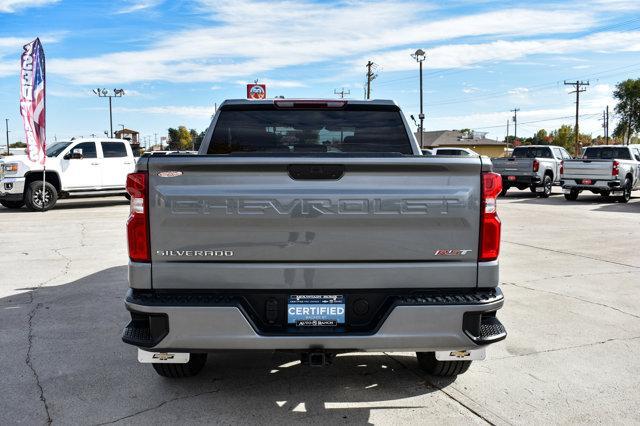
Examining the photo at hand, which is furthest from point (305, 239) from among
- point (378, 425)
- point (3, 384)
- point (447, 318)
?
point (3, 384)

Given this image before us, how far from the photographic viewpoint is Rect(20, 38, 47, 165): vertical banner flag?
53.5 feet

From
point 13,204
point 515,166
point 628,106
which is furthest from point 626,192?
point 628,106

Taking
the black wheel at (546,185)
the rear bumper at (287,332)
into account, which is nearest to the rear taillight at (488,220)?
the rear bumper at (287,332)

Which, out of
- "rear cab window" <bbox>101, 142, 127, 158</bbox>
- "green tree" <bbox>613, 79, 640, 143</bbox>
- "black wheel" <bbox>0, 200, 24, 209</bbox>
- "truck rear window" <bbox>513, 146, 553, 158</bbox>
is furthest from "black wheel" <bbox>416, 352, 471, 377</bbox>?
"green tree" <bbox>613, 79, 640, 143</bbox>

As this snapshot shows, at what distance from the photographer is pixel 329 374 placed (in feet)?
13.8

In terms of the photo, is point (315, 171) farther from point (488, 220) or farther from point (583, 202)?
point (583, 202)

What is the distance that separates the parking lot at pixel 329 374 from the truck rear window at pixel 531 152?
1701 cm

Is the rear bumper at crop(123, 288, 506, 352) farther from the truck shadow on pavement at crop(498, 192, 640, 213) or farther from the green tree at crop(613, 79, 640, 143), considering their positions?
the green tree at crop(613, 79, 640, 143)

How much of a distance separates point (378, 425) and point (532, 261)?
6297 millimetres

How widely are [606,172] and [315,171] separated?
19.1 meters

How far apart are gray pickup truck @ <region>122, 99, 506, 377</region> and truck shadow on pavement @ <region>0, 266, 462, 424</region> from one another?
377 millimetres

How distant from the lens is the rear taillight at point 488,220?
127 inches

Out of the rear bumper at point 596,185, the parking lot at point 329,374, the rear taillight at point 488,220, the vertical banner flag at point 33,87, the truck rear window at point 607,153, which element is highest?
the vertical banner flag at point 33,87

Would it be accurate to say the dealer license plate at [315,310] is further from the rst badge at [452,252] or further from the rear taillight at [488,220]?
the rear taillight at [488,220]
